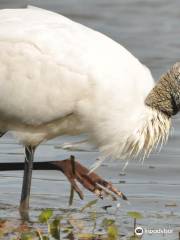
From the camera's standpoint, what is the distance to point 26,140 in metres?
8.32

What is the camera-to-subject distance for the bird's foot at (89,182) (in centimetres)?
816

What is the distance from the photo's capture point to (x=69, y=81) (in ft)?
25.9

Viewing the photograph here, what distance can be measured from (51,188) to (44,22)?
6.15 feet

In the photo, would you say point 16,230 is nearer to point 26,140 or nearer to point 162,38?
point 26,140

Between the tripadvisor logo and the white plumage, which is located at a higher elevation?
A: the white plumage

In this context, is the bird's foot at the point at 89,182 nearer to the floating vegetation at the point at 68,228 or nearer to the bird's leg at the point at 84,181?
the bird's leg at the point at 84,181

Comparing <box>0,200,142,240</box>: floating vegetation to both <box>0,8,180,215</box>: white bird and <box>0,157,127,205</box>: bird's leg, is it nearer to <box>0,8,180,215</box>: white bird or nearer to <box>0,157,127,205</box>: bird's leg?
<box>0,157,127,205</box>: bird's leg

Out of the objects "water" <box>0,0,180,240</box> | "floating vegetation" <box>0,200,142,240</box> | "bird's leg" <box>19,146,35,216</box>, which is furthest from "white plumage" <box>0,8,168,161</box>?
"water" <box>0,0,180,240</box>

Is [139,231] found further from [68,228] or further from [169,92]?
[169,92]

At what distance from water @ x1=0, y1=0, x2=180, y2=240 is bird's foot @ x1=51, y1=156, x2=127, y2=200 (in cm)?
24

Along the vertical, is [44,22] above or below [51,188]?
above

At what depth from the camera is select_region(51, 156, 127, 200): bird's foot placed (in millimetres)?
8156

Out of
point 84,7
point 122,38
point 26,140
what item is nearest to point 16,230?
point 26,140

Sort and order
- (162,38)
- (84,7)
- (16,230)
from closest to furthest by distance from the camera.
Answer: (16,230), (162,38), (84,7)
